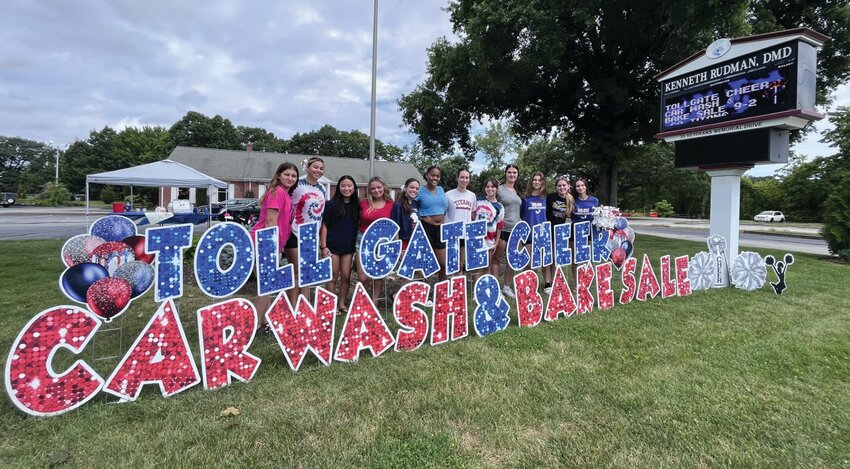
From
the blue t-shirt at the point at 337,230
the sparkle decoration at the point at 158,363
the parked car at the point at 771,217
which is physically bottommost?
the sparkle decoration at the point at 158,363

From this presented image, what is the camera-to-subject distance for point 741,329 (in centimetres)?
424

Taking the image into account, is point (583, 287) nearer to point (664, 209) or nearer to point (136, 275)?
point (136, 275)

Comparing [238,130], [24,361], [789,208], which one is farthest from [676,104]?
[238,130]

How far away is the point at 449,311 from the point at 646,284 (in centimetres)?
319

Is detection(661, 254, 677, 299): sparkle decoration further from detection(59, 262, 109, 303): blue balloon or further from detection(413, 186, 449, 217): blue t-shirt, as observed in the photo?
detection(59, 262, 109, 303): blue balloon

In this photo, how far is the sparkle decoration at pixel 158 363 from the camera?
8.45 feet

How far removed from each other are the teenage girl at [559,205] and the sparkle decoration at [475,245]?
1.55 metres

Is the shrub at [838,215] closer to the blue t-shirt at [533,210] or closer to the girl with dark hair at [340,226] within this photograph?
the blue t-shirt at [533,210]

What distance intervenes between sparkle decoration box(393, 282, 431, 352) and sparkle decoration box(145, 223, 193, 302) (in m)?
1.63

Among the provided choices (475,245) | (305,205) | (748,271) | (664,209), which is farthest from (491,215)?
(664,209)

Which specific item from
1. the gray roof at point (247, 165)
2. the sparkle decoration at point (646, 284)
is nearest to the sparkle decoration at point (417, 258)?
the sparkle decoration at point (646, 284)

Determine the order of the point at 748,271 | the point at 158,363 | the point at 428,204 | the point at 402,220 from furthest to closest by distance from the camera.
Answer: the point at 748,271 → the point at 428,204 → the point at 402,220 → the point at 158,363

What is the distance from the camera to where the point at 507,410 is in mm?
2555

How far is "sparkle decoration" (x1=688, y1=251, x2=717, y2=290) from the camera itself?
602 cm
